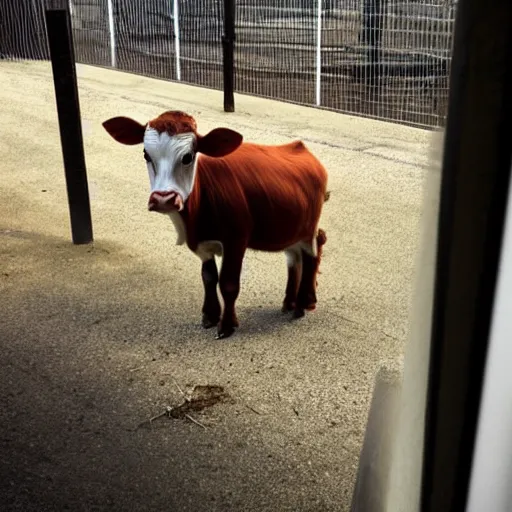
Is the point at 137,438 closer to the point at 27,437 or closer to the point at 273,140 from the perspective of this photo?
the point at 27,437

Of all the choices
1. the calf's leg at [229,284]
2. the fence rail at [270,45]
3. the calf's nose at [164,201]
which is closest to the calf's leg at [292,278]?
the calf's leg at [229,284]

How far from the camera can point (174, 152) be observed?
284 centimetres

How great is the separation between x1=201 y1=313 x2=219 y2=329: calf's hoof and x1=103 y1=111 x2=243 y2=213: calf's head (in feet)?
2.26

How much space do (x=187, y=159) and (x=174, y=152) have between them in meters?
0.07

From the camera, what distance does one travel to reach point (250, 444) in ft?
8.40

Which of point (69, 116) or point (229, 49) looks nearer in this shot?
point (69, 116)

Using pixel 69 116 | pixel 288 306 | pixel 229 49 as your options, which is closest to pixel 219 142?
pixel 288 306

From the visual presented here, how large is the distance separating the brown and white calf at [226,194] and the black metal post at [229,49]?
14.7 feet

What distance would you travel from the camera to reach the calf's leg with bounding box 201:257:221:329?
3.29 m

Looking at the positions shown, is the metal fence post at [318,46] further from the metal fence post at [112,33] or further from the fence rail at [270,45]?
the metal fence post at [112,33]

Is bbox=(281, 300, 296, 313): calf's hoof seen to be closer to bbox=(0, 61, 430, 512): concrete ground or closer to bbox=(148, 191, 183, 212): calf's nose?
bbox=(0, 61, 430, 512): concrete ground

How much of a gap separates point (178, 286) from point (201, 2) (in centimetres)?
730

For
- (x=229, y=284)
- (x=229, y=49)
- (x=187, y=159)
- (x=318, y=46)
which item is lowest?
(x=229, y=284)

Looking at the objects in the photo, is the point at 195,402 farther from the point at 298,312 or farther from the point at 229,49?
the point at 229,49
